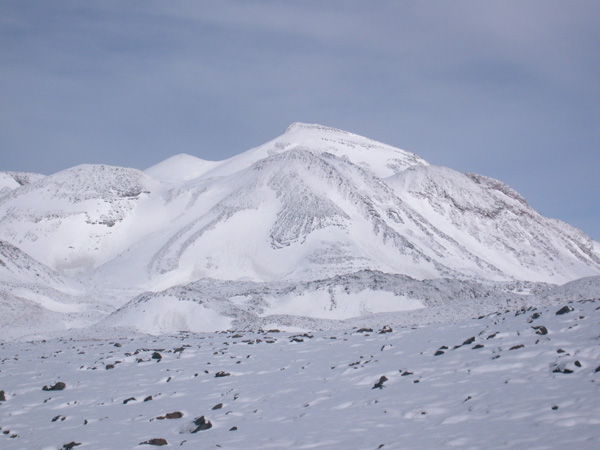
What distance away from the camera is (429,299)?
149 feet

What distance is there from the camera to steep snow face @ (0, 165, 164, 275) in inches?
3428

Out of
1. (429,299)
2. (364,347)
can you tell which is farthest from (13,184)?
(364,347)

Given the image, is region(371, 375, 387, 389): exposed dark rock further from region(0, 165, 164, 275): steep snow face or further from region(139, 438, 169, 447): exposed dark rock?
region(0, 165, 164, 275): steep snow face

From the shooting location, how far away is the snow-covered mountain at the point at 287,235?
64688mm

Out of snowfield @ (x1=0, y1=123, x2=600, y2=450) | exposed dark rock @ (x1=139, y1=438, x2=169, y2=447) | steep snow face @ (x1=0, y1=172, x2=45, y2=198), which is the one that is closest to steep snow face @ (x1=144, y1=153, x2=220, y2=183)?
snowfield @ (x1=0, y1=123, x2=600, y2=450)

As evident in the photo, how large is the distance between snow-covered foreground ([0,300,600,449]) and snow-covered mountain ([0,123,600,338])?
92.9ft

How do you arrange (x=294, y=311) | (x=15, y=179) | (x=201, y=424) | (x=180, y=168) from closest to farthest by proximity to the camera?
1. (x=201, y=424)
2. (x=294, y=311)
3. (x=15, y=179)
4. (x=180, y=168)

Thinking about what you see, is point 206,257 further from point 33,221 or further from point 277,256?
point 33,221

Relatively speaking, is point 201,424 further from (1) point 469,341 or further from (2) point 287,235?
(2) point 287,235

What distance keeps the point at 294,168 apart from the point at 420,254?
97.5ft

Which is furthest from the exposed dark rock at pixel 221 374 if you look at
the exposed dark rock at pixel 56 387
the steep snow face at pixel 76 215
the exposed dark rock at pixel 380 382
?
the steep snow face at pixel 76 215

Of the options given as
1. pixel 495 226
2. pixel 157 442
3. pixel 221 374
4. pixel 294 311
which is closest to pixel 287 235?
pixel 294 311

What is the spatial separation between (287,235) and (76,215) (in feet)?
137

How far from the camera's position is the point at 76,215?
311 ft
